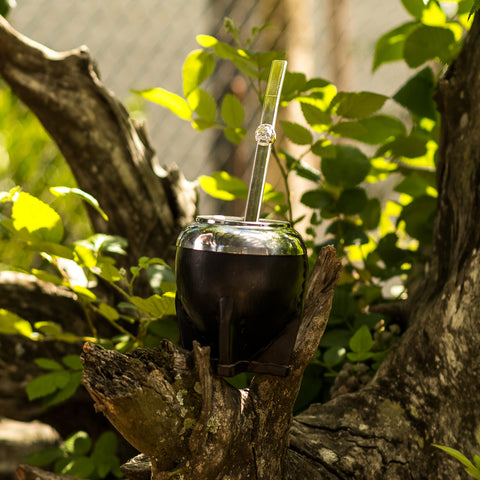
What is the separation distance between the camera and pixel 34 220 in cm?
64

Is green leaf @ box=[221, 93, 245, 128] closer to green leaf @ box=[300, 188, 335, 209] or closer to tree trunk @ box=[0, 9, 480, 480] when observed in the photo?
green leaf @ box=[300, 188, 335, 209]

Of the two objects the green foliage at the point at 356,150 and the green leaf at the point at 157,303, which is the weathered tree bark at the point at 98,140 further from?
the green leaf at the point at 157,303

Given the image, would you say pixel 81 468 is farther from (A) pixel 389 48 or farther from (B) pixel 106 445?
(A) pixel 389 48

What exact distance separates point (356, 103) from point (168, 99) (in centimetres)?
25

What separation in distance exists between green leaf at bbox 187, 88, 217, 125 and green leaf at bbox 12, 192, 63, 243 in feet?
0.80

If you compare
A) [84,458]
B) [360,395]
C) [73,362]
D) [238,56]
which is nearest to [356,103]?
[238,56]

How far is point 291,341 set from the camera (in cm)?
48

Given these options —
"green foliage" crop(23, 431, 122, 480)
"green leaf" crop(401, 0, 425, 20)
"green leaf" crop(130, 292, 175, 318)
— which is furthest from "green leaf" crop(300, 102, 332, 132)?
"green foliage" crop(23, 431, 122, 480)

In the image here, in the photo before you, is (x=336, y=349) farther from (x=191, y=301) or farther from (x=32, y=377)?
(x=32, y=377)

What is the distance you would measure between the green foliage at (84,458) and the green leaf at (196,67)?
525 mm

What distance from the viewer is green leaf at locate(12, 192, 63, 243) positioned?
2.06ft

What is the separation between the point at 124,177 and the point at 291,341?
527 mm

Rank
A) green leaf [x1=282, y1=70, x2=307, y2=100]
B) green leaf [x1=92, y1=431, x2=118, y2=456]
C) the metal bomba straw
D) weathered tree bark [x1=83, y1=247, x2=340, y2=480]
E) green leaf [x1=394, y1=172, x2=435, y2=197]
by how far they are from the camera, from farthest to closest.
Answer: green leaf [x1=394, y1=172, x2=435, y2=197] → green leaf [x1=92, y1=431, x2=118, y2=456] → green leaf [x1=282, y1=70, x2=307, y2=100] → the metal bomba straw → weathered tree bark [x1=83, y1=247, x2=340, y2=480]

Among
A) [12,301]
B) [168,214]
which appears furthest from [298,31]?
[12,301]
